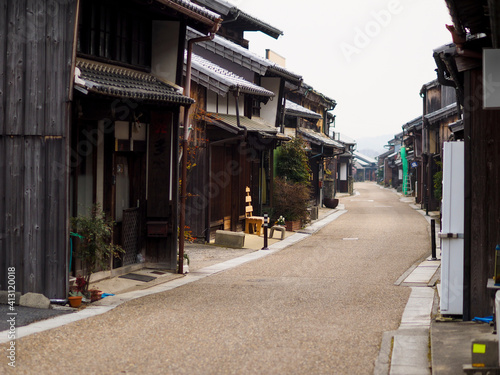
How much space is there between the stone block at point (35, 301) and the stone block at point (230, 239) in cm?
1100

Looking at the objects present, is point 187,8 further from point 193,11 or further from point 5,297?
point 5,297

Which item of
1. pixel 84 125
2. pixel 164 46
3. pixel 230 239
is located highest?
pixel 164 46

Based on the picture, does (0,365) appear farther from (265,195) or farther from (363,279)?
(265,195)

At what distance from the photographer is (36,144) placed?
10.5 m

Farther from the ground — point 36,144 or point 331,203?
point 36,144

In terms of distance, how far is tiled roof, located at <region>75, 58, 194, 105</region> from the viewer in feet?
35.7

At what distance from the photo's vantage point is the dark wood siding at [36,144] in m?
10.5

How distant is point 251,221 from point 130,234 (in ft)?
36.5

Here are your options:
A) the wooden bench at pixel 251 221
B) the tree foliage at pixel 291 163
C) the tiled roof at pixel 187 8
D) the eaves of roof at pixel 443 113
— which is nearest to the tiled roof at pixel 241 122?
the wooden bench at pixel 251 221

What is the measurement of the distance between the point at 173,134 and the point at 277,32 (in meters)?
19.6

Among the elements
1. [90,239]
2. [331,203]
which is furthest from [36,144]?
[331,203]

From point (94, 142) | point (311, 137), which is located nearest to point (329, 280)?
point (94, 142)

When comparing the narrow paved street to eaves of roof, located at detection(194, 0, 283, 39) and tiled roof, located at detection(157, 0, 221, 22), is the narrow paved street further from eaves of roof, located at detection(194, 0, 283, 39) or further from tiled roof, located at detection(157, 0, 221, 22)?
eaves of roof, located at detection(194, 0, 283, 39)

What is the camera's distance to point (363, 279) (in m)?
14.4
